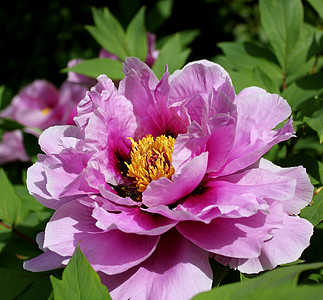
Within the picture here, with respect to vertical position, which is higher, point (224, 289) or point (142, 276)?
point (224, 289)

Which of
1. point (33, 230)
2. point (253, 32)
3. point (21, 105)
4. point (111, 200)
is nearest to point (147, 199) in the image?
point (111, 200)

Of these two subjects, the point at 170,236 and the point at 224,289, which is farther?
the point at 170,236

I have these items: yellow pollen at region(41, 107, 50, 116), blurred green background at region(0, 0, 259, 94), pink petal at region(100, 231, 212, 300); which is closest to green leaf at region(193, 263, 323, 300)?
pink petal at region(100, 231, 212, 300)

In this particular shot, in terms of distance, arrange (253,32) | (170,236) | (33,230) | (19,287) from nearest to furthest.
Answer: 1. (170,236)
2. (19,287)
3. (33,230)
4. (253,32)

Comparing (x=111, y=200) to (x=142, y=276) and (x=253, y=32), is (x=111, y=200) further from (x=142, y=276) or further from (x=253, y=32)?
(x=253, y=32)

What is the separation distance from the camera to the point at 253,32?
3.36m

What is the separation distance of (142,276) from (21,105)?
1.87 metres

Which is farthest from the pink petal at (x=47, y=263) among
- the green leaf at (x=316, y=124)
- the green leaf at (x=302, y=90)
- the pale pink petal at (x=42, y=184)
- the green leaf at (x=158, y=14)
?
the green leaf at (x=158, y=14)

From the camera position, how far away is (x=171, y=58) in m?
1.42

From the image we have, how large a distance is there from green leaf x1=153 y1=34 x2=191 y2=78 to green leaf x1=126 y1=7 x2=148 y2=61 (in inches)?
7.1

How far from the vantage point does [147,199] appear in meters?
0.83

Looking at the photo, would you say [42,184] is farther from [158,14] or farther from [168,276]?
[158,14]

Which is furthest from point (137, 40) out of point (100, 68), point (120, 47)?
point (100, 68)

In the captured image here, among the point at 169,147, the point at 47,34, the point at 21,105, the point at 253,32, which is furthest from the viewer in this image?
the point at 253,32
